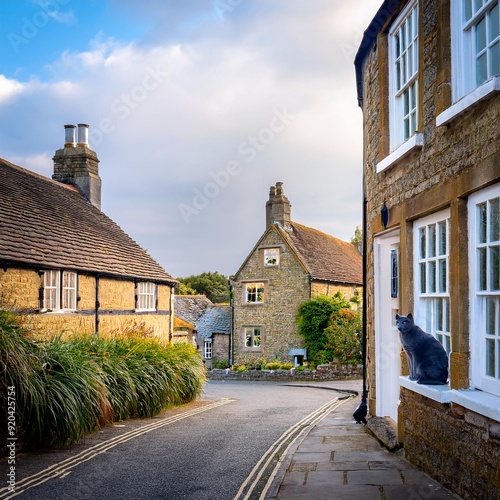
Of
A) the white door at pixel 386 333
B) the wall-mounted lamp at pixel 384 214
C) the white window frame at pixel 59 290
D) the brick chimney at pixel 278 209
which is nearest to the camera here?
the wall-mounted lamp at pixel 384 214

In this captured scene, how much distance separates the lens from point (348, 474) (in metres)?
6.84

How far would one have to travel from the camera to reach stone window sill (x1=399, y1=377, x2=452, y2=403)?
19.4 feet

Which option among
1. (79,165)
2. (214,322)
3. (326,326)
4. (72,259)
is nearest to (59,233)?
(72,259)

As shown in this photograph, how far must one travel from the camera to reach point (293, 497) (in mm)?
6059

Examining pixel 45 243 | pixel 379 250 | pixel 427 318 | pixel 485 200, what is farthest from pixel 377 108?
pixel 45 243

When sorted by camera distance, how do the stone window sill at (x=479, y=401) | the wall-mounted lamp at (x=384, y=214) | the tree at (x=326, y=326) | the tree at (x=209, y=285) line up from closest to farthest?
the stone window sill at (x=479, y=401)
the wall-mounted lamp at (x=384, y=214)
the tree at (x=326, y=326)
the tree at (x=209, y=285)

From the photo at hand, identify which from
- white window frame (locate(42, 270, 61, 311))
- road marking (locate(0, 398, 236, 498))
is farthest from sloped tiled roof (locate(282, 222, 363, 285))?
road marking (locate(0, 398, 236, 498))

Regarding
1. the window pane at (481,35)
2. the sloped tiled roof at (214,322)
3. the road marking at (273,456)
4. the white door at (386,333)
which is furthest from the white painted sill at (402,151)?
the sloped tiled roof at (214,322)

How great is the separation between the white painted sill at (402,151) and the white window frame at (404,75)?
0.12 m

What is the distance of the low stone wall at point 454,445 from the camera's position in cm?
504

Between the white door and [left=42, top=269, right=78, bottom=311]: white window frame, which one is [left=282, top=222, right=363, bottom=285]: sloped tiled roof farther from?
the white door

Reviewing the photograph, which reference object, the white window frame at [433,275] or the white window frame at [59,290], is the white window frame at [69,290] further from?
the white window frame at [433,275]

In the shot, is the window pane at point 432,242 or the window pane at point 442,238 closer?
the window pane at point 442,238

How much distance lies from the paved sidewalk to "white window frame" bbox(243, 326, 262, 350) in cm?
2501
